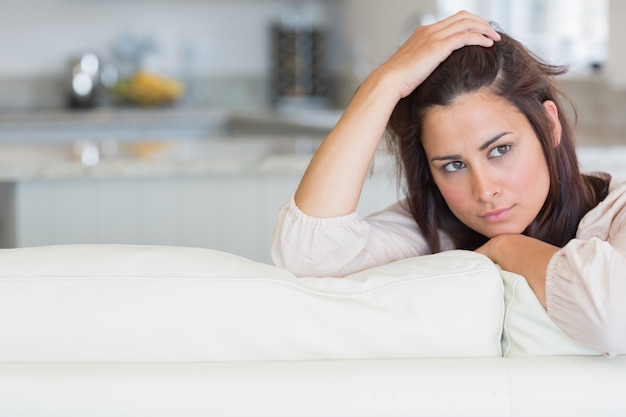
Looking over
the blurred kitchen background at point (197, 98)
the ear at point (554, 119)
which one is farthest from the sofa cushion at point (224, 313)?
the blurred kitchen background at point (197, 98)

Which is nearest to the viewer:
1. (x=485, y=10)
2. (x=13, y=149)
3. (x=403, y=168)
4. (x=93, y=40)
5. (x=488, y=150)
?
(x=488, y=150)

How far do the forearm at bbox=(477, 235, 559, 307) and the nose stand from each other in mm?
93

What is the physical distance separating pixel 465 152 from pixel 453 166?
0.15 ft

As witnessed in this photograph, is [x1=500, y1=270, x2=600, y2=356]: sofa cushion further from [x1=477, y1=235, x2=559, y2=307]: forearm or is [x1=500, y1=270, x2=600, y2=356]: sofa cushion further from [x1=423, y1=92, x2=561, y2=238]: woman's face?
[x1=423, y1=92, x2=561, y2=238]: woman's face

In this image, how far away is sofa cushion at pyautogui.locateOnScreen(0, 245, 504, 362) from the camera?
0.91m

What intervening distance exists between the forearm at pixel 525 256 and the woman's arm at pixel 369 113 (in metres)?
0.22

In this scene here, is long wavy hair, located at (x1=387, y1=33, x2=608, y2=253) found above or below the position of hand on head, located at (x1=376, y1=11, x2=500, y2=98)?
below

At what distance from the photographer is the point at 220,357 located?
92 centimetres

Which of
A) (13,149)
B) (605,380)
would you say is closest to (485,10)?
(13,149)

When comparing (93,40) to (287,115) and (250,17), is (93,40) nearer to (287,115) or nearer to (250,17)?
(250,17)

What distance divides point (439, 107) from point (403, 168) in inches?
8.6

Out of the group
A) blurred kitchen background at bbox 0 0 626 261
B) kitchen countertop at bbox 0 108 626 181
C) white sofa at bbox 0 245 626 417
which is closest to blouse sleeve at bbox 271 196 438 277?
white sofa at bbox 0 245 626 417

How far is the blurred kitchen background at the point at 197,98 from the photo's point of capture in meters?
2.29

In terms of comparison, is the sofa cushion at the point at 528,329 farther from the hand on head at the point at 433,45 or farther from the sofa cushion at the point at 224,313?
the hand on head at the point at 433,45
